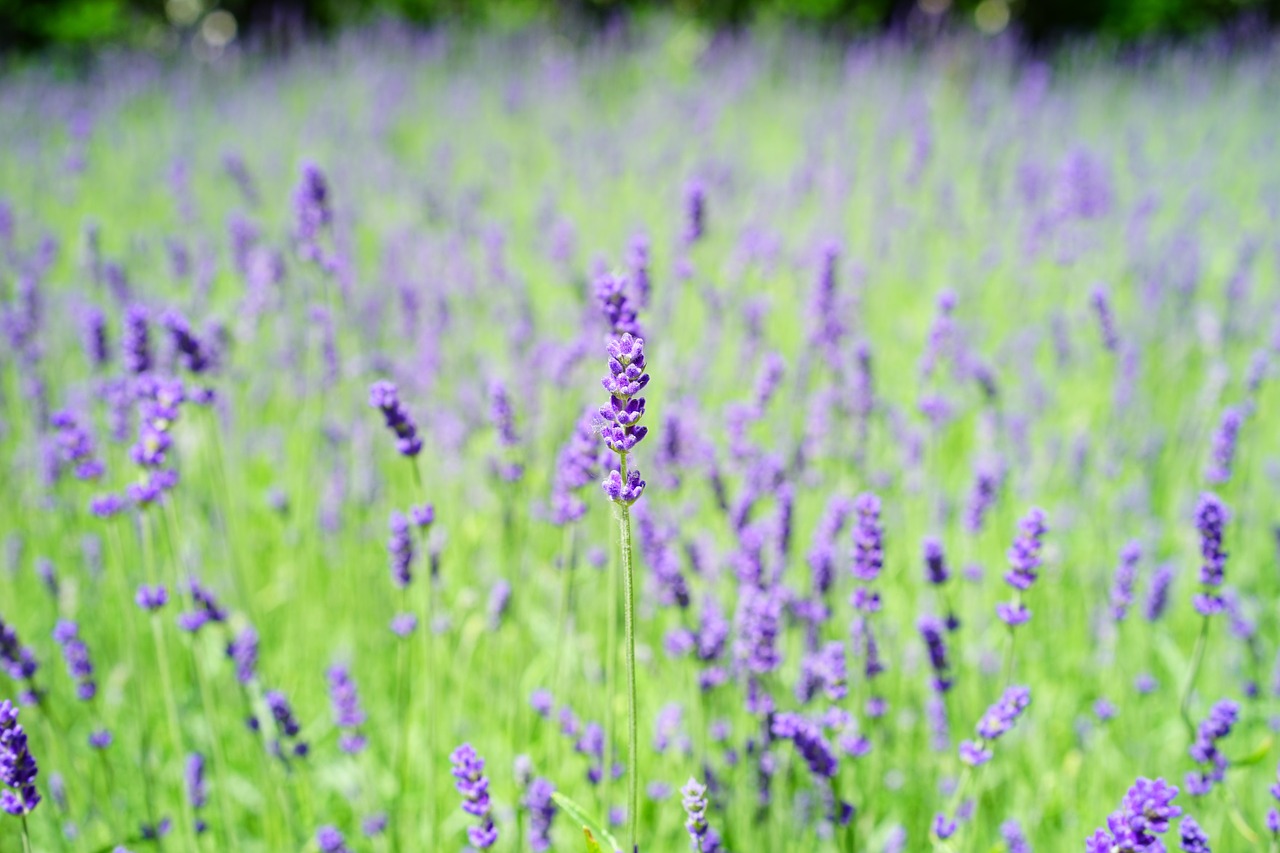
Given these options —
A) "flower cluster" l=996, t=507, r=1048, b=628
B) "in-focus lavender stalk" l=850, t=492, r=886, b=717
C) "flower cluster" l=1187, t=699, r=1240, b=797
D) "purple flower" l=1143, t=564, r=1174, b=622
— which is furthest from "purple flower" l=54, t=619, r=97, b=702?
"purple flower" l=1143, t=564, r=1174, b=622

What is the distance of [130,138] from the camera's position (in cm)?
722

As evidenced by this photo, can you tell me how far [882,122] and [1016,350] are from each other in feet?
11.3

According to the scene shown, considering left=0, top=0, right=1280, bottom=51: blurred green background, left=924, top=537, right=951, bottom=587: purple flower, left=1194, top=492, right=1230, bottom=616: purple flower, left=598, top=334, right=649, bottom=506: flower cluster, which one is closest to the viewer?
left=598, top=334, right=649, bottom=506: flower cluster

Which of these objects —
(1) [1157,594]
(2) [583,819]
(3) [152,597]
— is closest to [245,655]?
(3) [152,597]

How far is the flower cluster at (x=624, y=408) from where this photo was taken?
3.28 ft

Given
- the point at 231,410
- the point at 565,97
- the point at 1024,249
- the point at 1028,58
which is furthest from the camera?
the point at 1028,58

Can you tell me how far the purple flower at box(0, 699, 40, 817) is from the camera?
1.20m

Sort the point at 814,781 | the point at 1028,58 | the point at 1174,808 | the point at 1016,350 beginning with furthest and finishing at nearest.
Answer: the point at 1028,58 → the point at 1016,350 → the point at 814,781 → the point at 1174,808

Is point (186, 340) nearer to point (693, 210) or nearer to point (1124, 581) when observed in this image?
point (693, 210)

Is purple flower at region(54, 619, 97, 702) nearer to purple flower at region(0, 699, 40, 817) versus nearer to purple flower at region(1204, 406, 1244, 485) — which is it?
purple flower at region(0, 699, 40, 817)

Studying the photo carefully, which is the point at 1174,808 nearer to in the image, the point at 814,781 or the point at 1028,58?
the point at 814,781

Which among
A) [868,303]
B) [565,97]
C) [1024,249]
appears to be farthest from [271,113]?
[1024,249]

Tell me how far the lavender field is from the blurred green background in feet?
19.6

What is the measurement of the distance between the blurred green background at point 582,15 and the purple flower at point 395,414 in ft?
34.3
